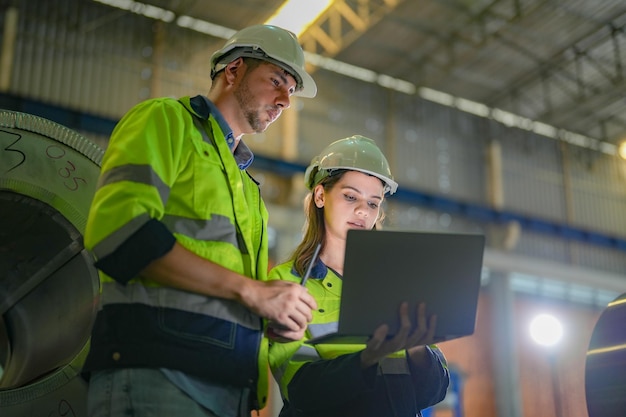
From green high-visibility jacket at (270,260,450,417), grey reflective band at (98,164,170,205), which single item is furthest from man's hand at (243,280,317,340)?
green high-visibility jacket at (270,260,450,417)

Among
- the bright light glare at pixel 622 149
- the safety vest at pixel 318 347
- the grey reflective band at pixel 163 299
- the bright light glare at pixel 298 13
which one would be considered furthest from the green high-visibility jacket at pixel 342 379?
the bright light glare at pixel 622 149

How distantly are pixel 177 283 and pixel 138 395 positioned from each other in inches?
12.2

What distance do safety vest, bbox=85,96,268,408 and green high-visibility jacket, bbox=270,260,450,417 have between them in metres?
0.42

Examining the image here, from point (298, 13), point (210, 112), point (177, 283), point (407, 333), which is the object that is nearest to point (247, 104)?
point (210, 112)

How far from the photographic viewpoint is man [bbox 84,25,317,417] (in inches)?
73.5

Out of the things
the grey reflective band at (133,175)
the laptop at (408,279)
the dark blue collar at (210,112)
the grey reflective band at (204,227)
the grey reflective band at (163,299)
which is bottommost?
the grey reflective band at (163,299)

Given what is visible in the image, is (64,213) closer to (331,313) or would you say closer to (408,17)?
(331,313)

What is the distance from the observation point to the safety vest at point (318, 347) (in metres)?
2.66

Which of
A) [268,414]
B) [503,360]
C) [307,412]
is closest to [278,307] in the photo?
[307,412]

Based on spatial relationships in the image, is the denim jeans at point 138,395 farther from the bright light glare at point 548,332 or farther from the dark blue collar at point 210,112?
the bright light glare at point 548,332

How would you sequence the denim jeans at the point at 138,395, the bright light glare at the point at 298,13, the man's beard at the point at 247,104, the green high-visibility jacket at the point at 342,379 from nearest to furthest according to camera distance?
1. the denim jeans at the point at 138,395
2. the man's beard at the point at 247,104
3. the green high-visibility jacket at the point at 342,379
4. the bright light glare at the point at 298,13

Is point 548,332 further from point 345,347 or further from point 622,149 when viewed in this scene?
point 622,149

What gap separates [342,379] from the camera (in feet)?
8.13

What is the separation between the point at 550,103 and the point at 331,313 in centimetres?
1488
